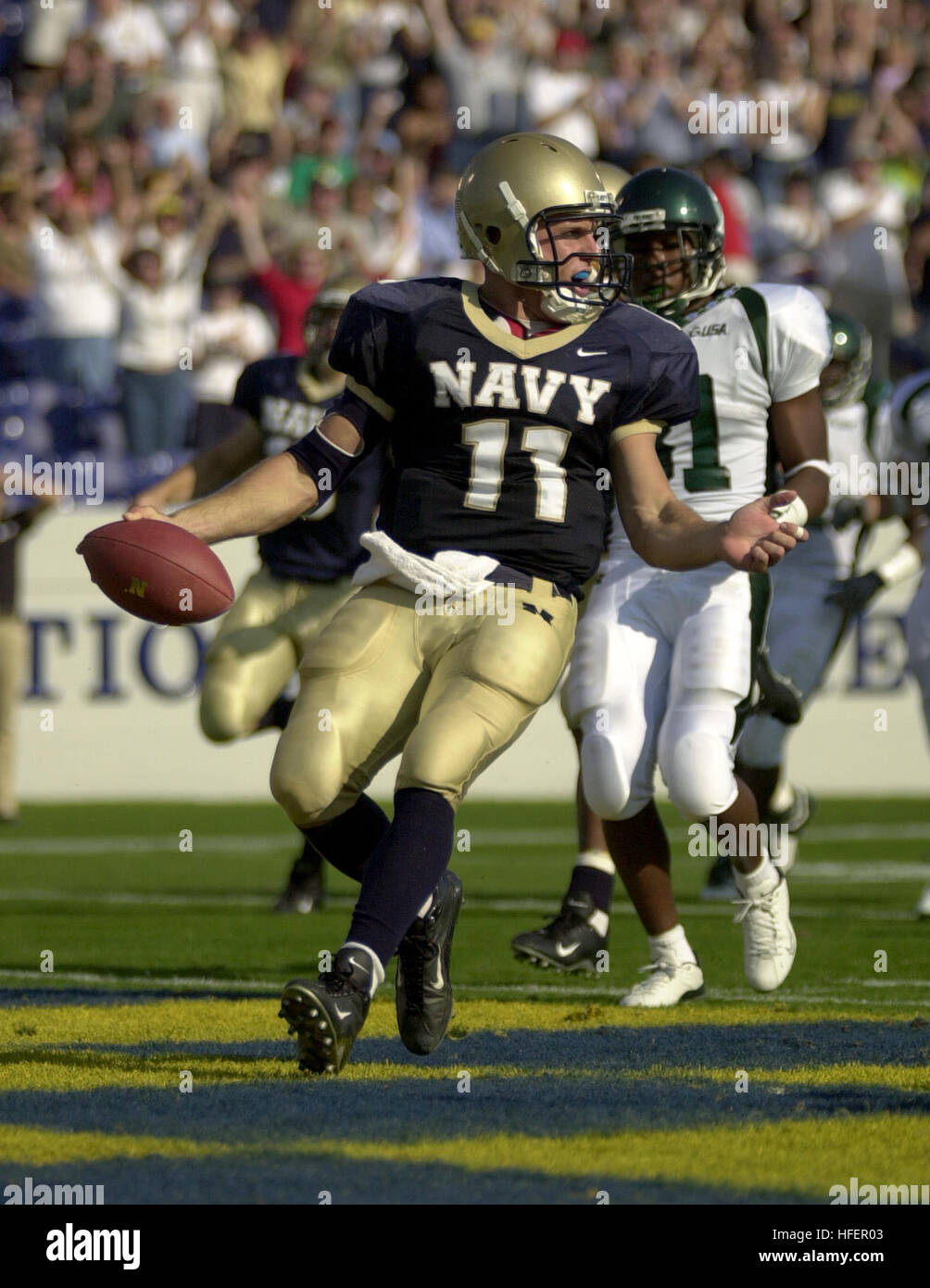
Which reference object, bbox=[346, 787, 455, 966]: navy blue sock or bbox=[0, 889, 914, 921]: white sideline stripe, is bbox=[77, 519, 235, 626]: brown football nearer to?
bbox=[346, 787, 455, 966]: navy blue sock

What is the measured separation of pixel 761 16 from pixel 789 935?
1038 centimetres

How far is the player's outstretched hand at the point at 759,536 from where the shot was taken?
3738 millimetres

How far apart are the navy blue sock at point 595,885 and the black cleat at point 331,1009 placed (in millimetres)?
1894

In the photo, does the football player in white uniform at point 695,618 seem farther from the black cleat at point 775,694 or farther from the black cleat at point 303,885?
the black cleat at point 303,885

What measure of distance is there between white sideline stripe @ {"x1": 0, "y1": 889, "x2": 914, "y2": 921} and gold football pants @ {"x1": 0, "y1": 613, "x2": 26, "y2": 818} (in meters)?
2.27

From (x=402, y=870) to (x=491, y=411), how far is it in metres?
0.93

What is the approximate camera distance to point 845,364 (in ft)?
23.2

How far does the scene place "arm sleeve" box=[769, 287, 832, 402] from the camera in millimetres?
5004

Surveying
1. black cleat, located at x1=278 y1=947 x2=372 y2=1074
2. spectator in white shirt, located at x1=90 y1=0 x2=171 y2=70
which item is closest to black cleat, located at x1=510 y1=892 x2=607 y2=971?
black cleat, located at x1=278 y1=947 x2=372 y2=1074

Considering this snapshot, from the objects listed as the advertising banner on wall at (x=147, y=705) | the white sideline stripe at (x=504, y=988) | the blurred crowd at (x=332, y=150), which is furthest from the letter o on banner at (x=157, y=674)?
the white sideline stripe at (x=504, y=988)

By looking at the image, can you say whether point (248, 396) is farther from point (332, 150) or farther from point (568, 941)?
point (332, 150)

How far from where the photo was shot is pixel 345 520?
6879 millimetres

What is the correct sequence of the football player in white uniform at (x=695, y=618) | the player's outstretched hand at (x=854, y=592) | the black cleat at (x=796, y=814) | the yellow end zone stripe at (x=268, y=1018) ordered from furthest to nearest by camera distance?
1. the player's outstretched hand at (x=854, y=592)
2. the black cleat at (x=796, y=814)
3. the football player in white uniform at (x=695, y=618)
4. the yellow end zone stripe at (x=268, y=1018)
